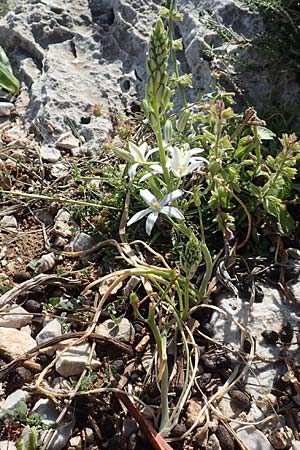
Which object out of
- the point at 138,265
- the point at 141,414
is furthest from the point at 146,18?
the point at 141,414

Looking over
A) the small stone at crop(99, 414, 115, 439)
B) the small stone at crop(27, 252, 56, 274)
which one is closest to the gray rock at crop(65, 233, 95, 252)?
the small stone at crop(27, 252, 56, 274)

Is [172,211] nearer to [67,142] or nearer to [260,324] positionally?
[260,324]

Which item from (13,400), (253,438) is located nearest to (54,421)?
(13,400)

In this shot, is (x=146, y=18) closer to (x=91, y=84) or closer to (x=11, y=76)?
(x=91, y=84)

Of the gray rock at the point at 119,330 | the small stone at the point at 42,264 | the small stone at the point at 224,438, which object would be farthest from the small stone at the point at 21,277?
the small stone at the point at 224,438

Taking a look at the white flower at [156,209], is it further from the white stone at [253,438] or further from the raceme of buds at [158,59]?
the white stone at [253,438]

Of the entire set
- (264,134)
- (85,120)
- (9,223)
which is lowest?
(9,223)

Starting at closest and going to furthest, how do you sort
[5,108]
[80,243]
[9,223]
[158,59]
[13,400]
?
[158,59] → [13,400] → [80,243] → [9,223] → [5,108]

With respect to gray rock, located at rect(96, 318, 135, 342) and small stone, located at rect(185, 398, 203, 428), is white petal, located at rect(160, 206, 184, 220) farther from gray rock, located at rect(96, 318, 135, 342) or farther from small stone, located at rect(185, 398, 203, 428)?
small stone, located at rect(185, 398, 203, 428)
